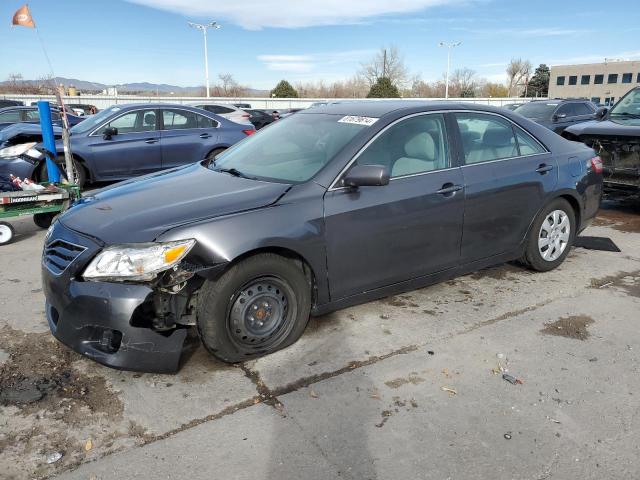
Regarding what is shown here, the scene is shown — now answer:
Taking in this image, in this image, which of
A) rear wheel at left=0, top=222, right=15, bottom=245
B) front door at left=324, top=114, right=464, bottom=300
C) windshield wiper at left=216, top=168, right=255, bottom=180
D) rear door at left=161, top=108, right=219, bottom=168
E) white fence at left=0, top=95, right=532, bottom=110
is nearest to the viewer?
front door at left=324, top=114, right=464, bottom=300

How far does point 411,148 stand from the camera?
12.9 ft

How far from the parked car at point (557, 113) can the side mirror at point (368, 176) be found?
35.4ft

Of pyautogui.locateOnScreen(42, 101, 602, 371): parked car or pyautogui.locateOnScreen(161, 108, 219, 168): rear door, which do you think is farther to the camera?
pyautogui.locateOnScreen(161, 108, 219, 168): rear door

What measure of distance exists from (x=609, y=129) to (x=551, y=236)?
3457 mm

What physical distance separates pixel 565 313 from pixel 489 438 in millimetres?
1923

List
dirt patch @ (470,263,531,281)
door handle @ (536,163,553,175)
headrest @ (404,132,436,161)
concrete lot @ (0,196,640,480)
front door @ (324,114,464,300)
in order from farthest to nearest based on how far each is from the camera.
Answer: dirt patch @ (470,263,531,281)
door handle @ (536,163,553,175)
headrest @ (404,132,436,161)
front door @ (324,114,464,300)
concrete lot @ (0,196,640,480)

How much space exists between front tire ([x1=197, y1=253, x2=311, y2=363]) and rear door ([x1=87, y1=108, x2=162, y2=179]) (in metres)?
6.46

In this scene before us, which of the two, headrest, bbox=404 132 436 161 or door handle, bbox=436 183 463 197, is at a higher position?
headrest, bbox=404 132 436 161

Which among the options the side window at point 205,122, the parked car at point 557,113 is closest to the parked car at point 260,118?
the parked car at point 557,113

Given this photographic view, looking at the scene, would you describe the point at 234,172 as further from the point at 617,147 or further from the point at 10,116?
the point at 10,116

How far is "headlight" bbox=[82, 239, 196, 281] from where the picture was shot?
2895 millimetres

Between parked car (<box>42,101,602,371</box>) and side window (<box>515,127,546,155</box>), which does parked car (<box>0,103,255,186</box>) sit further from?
side window (<box>515,127,546,155</box>)

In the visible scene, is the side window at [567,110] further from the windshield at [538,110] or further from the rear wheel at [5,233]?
the rear wheel at [5,233]

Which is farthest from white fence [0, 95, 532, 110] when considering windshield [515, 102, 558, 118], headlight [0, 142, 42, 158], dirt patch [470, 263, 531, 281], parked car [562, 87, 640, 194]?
dirt patch [470, 263, 531, 281]
